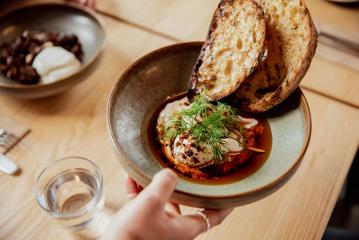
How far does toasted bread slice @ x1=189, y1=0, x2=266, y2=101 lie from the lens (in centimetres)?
106

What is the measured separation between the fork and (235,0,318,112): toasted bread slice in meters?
0.65

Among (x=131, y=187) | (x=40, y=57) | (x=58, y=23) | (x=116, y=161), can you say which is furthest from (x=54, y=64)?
(x=131, y=187)

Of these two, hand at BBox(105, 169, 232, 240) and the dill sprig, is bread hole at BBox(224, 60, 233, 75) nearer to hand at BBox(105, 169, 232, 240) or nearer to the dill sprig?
the dill sprig

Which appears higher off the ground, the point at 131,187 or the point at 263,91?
the point at 263,91

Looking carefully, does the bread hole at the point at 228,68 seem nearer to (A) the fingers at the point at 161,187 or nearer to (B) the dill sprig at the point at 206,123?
(B) the dill sprig at the point at 206,123

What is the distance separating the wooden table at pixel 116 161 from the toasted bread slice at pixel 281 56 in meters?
0.25

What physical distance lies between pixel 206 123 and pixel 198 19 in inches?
30.1

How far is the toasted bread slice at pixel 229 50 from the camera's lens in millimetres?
1062

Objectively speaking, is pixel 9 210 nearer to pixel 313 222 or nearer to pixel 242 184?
pixel 242 184

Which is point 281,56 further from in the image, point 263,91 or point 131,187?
point 131,187

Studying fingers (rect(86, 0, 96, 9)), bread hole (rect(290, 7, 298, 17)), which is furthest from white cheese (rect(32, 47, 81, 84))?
bread hole (rect(290, 7, 298, 17))

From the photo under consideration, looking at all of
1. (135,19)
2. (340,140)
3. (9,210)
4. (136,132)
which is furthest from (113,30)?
(340,140)

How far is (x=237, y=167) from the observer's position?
3.21 ft

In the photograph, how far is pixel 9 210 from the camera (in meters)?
1.08
